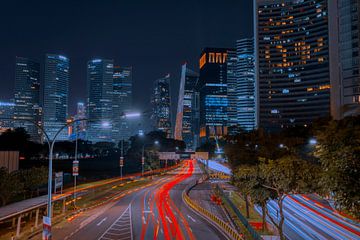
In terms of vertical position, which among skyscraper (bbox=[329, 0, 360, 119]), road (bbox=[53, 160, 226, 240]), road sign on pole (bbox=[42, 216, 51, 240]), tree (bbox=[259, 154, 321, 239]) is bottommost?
road (bbox=[53, 160, 226, 240])

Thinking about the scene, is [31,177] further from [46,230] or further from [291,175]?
[291,175]

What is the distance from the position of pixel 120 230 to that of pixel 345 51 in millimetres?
127702

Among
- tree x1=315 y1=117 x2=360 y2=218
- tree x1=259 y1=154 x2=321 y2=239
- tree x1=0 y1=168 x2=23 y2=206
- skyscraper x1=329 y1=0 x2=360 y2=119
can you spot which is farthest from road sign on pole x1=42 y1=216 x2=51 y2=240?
skyscraper x1=329 y1=0 x2=360 y2=119

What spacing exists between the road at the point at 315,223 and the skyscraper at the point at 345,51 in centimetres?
8533

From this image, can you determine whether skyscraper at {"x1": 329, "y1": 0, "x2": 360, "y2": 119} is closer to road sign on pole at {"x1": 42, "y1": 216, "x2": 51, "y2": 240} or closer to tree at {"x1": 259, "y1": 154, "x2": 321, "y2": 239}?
tree at {"x1": 259, "y1": 154, "x2": 321, "y2": 239}

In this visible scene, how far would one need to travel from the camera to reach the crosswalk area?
96.6 ft

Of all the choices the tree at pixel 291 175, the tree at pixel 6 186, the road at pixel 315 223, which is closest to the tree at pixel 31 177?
the tree at pixel 6 186

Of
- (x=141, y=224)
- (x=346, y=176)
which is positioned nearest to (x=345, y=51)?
(x=141, y=224)

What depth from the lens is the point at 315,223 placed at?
39.9 meters

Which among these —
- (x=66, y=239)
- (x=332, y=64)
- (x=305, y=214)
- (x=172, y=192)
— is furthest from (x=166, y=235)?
(x=332, y=64)

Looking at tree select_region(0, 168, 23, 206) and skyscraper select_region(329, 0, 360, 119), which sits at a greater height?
skyscraper select_region(329, 0, 360, 119)

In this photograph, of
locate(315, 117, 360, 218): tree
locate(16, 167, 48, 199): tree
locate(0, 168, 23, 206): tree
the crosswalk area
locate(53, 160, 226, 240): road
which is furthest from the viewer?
locate(16, 167, 48, 199): tree

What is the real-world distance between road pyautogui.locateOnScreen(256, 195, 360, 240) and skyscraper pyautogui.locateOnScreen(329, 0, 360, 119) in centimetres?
8533

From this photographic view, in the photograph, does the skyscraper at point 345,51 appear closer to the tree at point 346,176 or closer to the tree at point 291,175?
the tree at point 291,175
